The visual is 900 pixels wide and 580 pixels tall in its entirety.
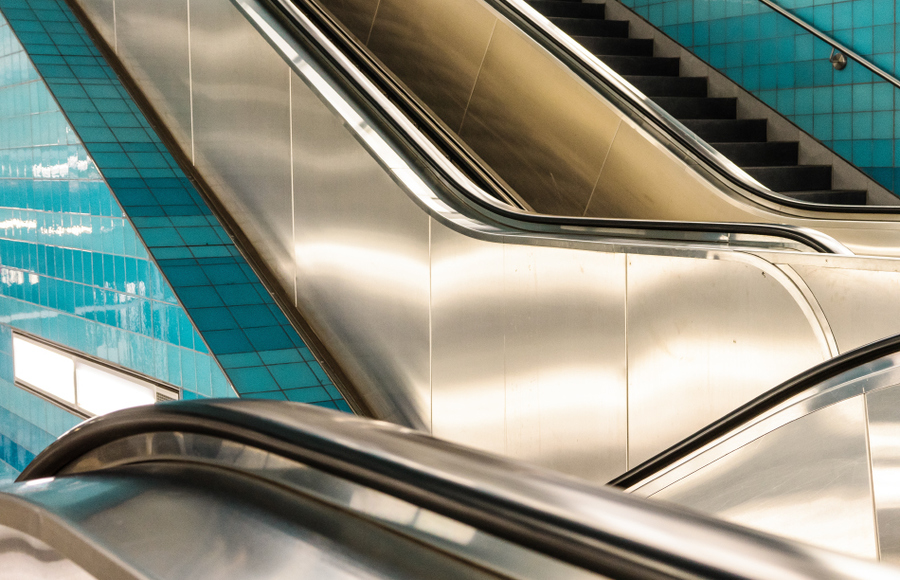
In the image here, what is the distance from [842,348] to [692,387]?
52cm

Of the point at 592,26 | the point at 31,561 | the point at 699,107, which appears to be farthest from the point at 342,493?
the point at 592,26

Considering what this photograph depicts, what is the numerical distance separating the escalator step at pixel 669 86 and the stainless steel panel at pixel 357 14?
214cm

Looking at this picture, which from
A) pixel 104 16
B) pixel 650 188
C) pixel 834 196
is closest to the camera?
pixel 650 188

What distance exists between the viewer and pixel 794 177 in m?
6.24

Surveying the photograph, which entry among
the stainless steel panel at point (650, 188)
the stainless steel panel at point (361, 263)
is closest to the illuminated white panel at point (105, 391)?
the stainless steel panel at point (361, 263)

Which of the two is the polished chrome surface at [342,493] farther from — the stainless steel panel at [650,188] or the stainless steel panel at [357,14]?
the stainless steel panel at [357,14]

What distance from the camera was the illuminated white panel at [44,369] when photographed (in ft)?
19.9

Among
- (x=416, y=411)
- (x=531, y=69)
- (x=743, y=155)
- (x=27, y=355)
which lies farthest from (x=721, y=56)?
(x=27, y=355)

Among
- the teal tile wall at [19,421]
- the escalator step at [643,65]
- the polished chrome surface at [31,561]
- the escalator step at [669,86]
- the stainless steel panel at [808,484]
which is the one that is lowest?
the teal tile wall at [19,421]

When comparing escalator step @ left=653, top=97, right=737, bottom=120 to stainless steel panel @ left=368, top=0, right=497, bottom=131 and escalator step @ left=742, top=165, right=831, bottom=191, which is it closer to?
escalator step @ left=742, top=165, right=831, bottom=191

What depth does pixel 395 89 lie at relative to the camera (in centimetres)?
546

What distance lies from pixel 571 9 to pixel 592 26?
1.02 ft

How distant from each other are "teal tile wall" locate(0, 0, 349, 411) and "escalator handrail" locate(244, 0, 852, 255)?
1.18 m

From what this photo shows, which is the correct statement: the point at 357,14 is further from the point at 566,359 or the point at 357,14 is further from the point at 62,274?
the point at 566,359
